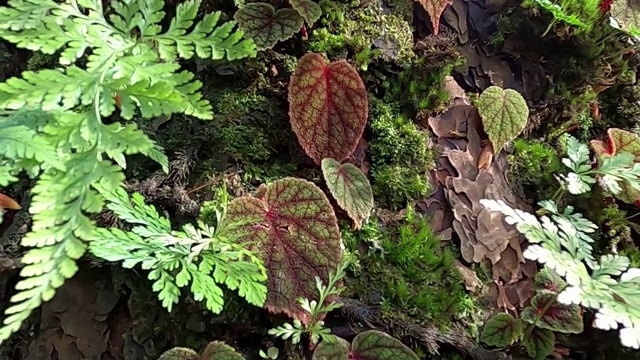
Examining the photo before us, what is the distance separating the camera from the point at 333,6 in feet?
5.25

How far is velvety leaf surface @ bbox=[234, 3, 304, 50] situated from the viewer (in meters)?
1.44

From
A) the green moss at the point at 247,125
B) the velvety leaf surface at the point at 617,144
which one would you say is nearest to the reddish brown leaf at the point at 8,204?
the green moss at the point at 247,125

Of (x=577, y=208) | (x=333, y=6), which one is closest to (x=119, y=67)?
(x=333, y=6)

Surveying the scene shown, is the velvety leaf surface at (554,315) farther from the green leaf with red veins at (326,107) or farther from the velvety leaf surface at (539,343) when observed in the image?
the green leaf with red veins at (326,107)

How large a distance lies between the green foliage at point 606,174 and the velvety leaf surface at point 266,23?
2.57 ft

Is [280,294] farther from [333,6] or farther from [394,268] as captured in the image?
[333,6]

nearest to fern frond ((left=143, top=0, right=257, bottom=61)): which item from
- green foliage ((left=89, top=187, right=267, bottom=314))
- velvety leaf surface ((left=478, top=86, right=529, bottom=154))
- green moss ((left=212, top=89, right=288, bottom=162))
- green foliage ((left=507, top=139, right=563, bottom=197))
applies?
green foliage ((left=89, top=187, right=267, bottom=314))

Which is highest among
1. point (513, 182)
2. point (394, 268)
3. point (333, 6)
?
point (333, 6)

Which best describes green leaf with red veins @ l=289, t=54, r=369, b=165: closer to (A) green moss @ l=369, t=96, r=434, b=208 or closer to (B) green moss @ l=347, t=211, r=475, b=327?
(A) green moss @ l=369, t=96, r=434, b=208

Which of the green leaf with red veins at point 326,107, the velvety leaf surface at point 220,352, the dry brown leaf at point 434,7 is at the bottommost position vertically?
the velvety leaf surface at point 220,352

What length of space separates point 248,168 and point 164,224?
0.41 metres

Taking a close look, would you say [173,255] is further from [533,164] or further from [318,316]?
[533,164]

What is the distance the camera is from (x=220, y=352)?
113cm

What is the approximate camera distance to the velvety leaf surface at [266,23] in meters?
1.44
